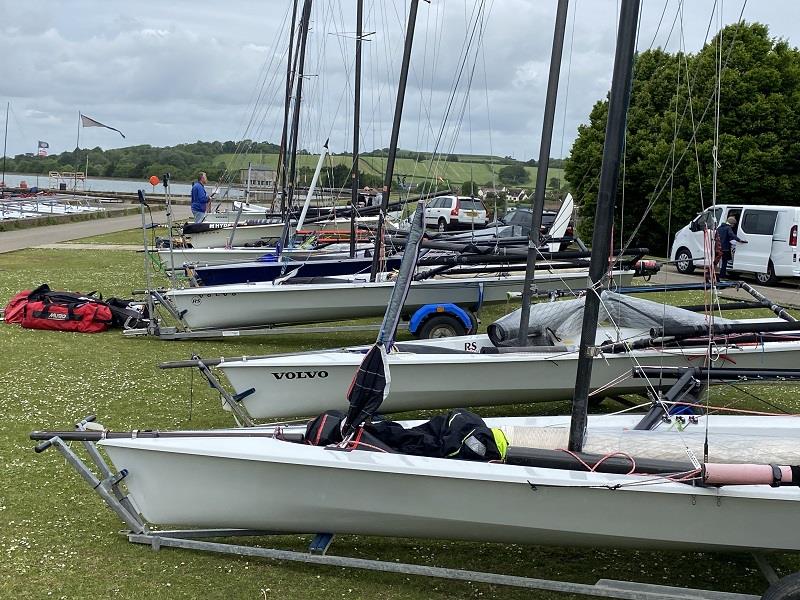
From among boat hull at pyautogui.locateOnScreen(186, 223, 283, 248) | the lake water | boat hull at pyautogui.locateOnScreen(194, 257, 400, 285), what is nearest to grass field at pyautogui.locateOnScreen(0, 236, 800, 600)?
boat hull at pyautogui.locateOnScreen(194, 257, 400, 285)

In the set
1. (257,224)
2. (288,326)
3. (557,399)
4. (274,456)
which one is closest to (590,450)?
(274,456)

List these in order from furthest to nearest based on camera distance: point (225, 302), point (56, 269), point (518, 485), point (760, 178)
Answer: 1. point (760, 178)
2. point (56, 269)
3. point (225, 302)
4. point (518, 485)

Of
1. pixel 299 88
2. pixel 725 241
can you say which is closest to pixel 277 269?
pixel 299 88

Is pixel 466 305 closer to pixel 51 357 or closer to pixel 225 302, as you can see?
pixel 225 302

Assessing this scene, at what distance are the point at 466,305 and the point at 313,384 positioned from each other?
Answer: 17.5 feet

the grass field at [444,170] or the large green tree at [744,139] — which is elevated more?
the large green tree at [744,139]

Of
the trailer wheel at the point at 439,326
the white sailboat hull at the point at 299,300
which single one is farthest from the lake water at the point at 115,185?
the trailer wheel at the point at 439,326

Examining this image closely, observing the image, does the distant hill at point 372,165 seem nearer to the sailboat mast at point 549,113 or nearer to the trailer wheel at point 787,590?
the sailboat mast at point 549,113

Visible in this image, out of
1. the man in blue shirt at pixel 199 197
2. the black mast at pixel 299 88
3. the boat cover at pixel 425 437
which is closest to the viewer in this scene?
the boat cover at pixel 425 437

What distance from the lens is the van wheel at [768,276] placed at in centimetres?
1792

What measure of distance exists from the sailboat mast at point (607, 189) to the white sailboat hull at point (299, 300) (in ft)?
23.9

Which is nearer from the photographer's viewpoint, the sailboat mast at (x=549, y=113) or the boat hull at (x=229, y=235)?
the sailboat mast at (x=549, y=113)

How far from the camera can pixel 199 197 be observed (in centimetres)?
2312

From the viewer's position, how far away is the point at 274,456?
507 cm
